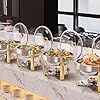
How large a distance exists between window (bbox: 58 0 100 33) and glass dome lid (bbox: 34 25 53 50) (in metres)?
3.94

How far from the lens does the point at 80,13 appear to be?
7.37 metres

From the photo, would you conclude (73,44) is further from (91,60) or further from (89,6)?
(89,6)

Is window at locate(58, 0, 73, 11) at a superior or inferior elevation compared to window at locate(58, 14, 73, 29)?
superior

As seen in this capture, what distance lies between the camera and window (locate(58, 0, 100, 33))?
279 inches

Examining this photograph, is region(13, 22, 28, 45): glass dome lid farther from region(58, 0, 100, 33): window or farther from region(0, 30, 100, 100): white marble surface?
region(58, 0, 100, 33): window

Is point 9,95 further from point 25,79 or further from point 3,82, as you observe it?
point 25,79

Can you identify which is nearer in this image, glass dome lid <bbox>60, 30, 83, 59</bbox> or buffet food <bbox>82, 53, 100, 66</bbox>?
buffet food <bbox>82, 53, 100, 66</bbox>

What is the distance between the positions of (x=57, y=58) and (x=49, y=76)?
5.3 inches

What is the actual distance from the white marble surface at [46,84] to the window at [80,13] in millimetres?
4932

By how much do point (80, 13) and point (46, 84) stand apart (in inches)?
219

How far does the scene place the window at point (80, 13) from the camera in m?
7.08

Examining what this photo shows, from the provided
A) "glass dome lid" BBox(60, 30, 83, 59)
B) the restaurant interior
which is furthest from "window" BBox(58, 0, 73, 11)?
"glass dome lid" BBox(60, 30, 83, 59)

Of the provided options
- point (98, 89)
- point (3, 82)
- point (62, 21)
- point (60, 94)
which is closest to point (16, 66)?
point (3, 82)

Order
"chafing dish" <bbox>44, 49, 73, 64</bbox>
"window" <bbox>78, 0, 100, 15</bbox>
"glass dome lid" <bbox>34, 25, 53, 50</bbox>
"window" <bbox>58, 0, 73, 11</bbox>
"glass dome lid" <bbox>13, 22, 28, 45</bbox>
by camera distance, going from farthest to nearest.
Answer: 1. "window" <bbox>58, 0, 73, 11</bbox>
2. "window" <bbox>78, 0, 100, 15</bbox>
3. "glass dome lid" <bbox>13, 22, 28, 45</bbox>
4. "glass dome lid" <bbox>34, 25, 53, 50</bbox>
5. "chafing dish" <bbox>44, 49, 73, 64</bbox>
